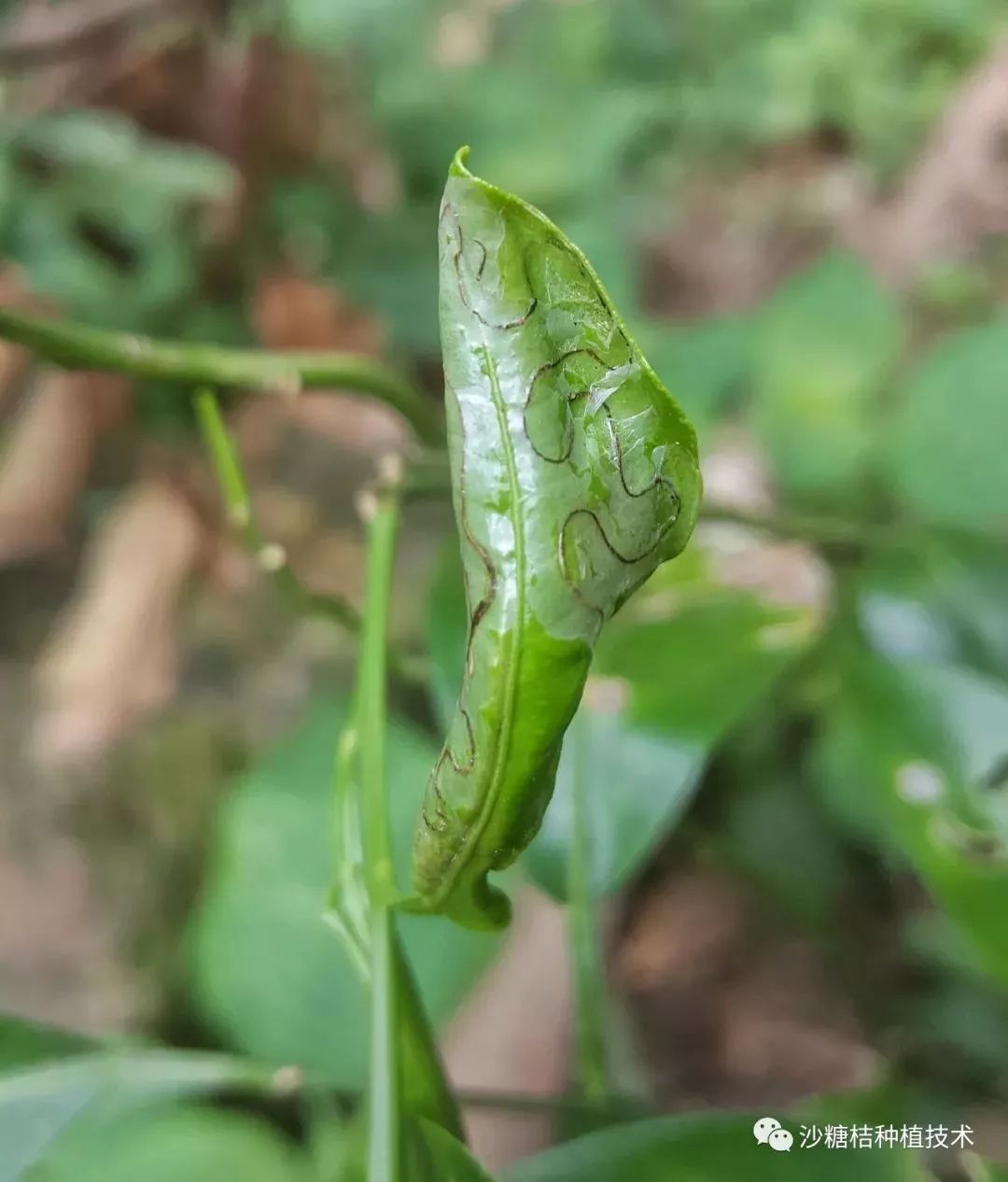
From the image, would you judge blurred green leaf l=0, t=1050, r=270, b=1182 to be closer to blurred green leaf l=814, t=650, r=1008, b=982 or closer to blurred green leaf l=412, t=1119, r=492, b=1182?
blurred green leaf l=412, t=1119, r=492, b=1182

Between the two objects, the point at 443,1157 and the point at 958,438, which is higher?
the point at 958,438

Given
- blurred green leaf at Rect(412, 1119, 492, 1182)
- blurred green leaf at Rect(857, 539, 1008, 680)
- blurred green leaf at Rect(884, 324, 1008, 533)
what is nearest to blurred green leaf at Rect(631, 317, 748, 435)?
blurred green leaf at Rect(884, 324, 1008, 533)

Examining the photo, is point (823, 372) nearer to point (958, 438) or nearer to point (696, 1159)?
point (958, 438)

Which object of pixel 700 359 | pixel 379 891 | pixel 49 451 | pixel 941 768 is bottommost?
pixel 379 891

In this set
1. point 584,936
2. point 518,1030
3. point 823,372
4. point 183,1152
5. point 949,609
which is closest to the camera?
point 584,936

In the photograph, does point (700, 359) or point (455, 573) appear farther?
point (700, 359)

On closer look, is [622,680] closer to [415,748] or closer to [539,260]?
[415,748]

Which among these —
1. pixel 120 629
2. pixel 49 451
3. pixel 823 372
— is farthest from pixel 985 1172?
pixel 49 451
